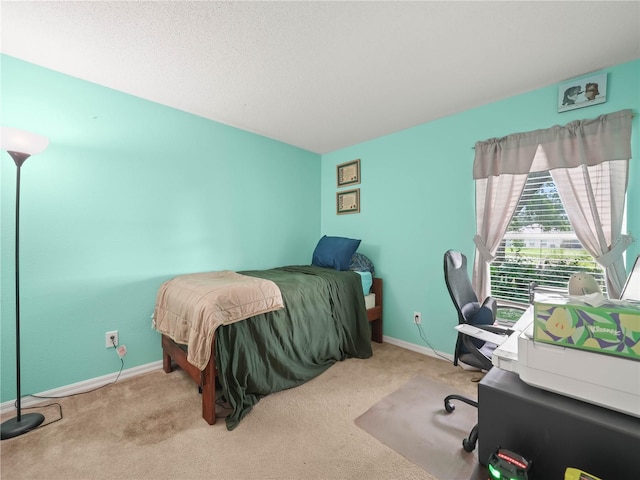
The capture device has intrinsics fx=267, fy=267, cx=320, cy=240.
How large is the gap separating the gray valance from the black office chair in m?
0.91

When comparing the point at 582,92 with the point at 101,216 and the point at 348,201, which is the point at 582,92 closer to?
the point at 348,201

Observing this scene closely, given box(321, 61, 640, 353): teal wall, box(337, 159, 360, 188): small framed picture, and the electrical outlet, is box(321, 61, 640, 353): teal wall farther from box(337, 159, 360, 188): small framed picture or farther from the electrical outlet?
the electrical outlet

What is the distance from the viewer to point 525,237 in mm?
2197

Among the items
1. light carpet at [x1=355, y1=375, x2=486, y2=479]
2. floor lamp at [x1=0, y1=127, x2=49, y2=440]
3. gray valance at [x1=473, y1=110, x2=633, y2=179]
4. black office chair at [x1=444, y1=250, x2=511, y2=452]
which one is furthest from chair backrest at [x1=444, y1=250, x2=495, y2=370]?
floor lamp at [x1=0, y1=127, x2=49, y2=440]

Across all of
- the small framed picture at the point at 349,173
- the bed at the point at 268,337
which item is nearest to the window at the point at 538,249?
the bed at the point at 268,337

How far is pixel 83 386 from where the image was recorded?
6.53 feet

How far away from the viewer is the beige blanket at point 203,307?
5.34ft

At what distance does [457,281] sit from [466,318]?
248mm

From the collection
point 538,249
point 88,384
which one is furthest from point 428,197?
point 88,384

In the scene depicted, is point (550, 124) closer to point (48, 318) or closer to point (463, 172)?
point (463, 172)

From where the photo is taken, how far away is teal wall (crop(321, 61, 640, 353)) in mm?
2141

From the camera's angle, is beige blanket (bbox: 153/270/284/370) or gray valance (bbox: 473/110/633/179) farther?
gray valance (bbox: 473/110/633/179)

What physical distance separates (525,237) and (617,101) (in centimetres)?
104

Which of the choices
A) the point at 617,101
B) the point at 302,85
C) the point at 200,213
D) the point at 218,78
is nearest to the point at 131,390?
the point at 200,213
